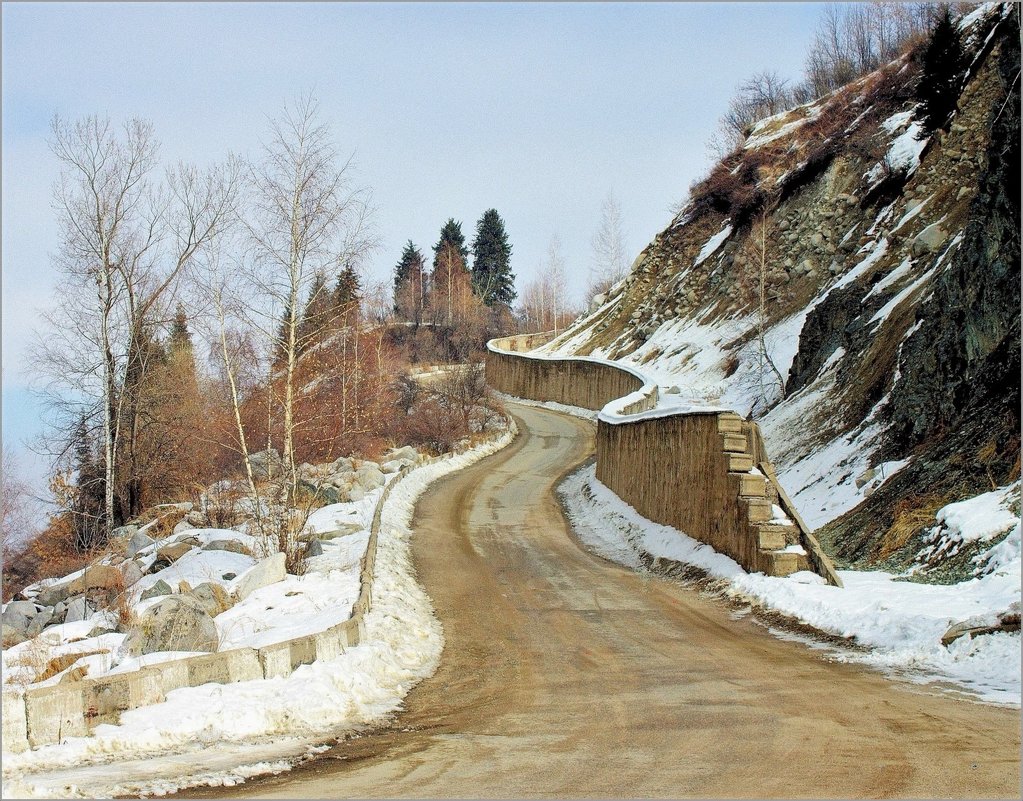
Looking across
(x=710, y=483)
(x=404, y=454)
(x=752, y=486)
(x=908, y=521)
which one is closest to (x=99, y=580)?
(x=710, y=483)

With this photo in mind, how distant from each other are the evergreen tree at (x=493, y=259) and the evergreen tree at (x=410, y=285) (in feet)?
22.6

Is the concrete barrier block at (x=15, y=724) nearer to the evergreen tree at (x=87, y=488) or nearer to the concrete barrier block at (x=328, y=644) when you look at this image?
the concrete barrier block at (x=328, y=644)

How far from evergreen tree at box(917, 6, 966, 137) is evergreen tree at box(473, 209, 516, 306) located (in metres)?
74.1

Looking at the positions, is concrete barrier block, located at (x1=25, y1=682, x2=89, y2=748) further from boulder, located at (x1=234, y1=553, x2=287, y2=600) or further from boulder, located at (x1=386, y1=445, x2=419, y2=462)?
boulder, located at (x1=386, y1=445, x2=419, y2=462)

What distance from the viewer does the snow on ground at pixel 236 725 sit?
6.17 metres

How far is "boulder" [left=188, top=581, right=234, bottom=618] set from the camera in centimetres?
1271

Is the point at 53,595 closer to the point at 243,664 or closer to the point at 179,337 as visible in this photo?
the point at 243,664

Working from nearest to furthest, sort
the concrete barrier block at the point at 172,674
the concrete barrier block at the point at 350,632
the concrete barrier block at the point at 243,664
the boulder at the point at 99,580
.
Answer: the concrete barrier block at the point at 172,674, the concrete barrier block at the point at 243,664, the concrete barrier block at the point at 350,632, the boulder at the point at 99,580

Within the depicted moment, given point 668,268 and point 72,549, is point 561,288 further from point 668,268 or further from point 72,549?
point 72,549

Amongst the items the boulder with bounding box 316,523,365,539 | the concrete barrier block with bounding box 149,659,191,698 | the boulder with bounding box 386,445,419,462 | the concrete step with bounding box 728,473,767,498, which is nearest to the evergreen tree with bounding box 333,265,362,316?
the boulder with bounding box 316,523,365,539

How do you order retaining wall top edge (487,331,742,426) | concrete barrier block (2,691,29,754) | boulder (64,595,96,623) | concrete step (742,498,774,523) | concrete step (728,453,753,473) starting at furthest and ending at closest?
retaining wall top edge (487,331,742,426) → boulder (64,595,96,623) → concrete step (728,453,753,473) → concrete step (742,498,774,523) → concrete barrier block (2,691,29,754)

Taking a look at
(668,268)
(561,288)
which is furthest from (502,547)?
(561,288)

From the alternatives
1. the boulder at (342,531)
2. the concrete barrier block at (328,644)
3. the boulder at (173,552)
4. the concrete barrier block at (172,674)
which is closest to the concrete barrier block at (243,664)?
the concrete barrier block at (172,674)

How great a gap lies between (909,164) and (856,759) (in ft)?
115
